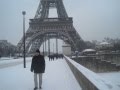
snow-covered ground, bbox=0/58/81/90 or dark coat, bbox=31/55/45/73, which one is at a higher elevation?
dark coat, bbox=31/55/45/73

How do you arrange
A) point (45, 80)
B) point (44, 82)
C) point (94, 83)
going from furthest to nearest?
point (45, 80) < point (44, 82) < point (94, 83)

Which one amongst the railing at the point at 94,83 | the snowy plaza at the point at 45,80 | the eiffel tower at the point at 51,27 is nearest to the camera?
the railing at the point at 94,83

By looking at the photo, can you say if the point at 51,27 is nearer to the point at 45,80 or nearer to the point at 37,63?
the point at 45,80

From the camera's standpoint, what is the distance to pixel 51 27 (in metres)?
60.3

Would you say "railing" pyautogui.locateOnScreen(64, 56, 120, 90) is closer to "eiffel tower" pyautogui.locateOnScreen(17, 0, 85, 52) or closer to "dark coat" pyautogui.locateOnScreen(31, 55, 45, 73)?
"dark coat" pyautogui.locateOnScreen(31, 55, 45, 73)

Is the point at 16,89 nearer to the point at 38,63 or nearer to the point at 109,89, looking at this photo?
the point at 38,63

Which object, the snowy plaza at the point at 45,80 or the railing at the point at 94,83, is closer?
the railing at the point at 94,83

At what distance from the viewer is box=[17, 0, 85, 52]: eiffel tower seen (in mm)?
58031

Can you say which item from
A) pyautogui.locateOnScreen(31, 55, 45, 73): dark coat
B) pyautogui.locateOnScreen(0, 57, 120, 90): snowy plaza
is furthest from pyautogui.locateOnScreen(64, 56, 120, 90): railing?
pyautogui.locateOnScreen(31, 55, 45, 73): dark coat

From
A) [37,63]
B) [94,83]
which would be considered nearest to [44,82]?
[37,63]

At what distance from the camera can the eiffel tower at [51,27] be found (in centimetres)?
5803

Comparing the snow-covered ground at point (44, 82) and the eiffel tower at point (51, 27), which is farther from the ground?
the eiffel tower at point (51, 27)

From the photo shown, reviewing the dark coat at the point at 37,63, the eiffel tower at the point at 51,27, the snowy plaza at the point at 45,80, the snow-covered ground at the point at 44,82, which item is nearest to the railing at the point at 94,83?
the snowy plaza at the point at 45,80

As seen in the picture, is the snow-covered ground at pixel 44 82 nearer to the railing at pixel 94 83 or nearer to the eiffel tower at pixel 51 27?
the railing at pixel 94 83
